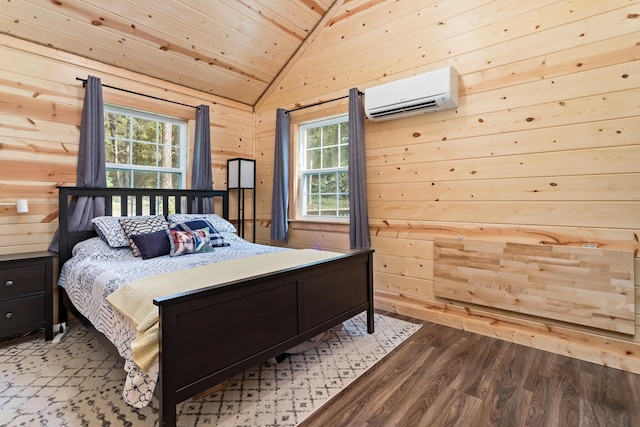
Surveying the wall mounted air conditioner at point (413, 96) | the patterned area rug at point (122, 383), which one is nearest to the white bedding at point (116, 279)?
the patterned area rug at point (122, 383)

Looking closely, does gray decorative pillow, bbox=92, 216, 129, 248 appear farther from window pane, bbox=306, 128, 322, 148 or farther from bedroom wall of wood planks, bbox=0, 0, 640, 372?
window pane, bbox=306, 128, 322, 148

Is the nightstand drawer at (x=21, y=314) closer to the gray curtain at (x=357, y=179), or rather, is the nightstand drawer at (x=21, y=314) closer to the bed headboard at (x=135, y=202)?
the bed headboard at (x=135, y=202)

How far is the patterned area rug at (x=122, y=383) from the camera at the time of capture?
1.64 meters

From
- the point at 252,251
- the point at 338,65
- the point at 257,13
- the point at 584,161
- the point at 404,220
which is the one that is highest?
the point at 257,13

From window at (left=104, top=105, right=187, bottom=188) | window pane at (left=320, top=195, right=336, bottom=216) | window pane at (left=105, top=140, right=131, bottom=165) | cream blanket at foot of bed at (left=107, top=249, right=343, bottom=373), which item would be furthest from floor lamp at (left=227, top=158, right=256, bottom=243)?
cream blanket at foot of bed at (left=107, top=249, right=343, bottom=373)

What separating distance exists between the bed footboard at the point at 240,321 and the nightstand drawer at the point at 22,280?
183 cm

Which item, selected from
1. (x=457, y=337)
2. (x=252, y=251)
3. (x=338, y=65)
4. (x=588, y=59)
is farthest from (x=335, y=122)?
(x=457, y=337)

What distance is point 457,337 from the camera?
8.59ft

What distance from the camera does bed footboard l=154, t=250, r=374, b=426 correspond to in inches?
55.3

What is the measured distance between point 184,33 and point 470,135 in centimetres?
286

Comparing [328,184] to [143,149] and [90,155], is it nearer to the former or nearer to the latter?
[143,149]

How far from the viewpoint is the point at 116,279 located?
199cm

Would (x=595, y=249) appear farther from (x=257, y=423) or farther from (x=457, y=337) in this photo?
(x=257, y=423)

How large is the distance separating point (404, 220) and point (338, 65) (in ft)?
6.15
